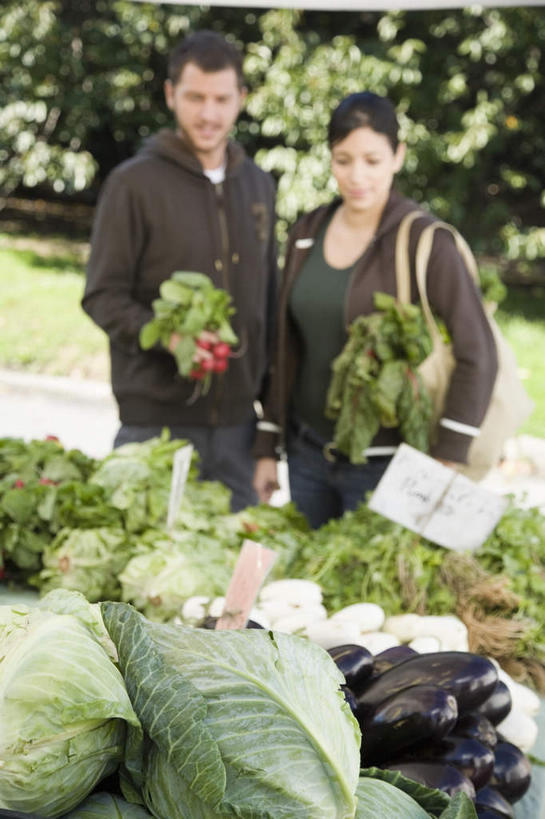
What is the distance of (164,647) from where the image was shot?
1.26 metres

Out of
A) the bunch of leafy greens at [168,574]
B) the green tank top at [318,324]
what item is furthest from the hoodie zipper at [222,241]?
the bunch of leafy greens at [168,574]

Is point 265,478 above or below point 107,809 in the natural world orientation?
below

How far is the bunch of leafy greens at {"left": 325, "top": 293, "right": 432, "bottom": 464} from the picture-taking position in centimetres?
279

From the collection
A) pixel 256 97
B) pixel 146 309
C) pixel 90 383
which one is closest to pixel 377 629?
pixel 146 309

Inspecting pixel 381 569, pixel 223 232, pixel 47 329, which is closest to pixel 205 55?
pixel 223 232

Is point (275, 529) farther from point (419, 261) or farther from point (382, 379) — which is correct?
point (419, 261)

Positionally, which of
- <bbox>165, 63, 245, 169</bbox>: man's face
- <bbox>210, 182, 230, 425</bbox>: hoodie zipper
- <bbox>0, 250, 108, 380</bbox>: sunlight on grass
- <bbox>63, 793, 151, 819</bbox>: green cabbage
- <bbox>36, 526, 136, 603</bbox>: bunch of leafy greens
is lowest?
<bbox>0, 250, 108, 380</bbox>: sunlight on grass

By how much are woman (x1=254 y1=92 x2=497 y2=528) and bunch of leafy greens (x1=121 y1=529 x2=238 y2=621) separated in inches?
26.9

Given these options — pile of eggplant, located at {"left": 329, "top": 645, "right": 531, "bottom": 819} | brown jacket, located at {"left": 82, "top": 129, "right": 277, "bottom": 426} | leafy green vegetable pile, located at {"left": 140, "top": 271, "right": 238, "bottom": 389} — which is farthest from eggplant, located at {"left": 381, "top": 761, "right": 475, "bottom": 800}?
brown jacket, located at {"left": 82, "top": 129, "right": 277, "bottom": 426}

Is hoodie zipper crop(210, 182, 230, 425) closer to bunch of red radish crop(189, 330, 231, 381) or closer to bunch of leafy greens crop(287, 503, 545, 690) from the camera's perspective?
bunch of red radish crop(189, 330, 231, 381)

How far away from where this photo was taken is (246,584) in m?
1.90

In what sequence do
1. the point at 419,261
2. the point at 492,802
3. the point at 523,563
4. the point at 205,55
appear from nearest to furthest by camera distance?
the point at 492,802 < the point at 523,563 < the point at 419,261 < the point at 205,55

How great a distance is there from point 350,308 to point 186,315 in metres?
0.56

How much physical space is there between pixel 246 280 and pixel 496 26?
771 centimetres
